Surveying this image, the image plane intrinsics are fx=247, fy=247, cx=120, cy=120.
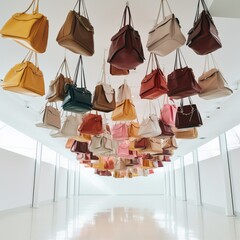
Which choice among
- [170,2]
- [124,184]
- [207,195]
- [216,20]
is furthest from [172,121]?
[124,184]

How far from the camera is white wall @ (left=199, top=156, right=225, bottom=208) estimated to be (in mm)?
10156

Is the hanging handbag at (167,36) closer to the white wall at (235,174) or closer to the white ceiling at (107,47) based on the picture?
the white ceiling at (107,47)

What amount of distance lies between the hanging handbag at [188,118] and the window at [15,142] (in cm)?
681

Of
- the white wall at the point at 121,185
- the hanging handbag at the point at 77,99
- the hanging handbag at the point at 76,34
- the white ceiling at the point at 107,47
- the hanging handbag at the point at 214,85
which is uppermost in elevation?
the white ceiling at the point at 107,47

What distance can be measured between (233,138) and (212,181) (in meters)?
2.89

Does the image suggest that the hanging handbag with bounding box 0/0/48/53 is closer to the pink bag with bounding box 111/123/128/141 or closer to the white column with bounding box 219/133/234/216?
the pink bag with bounding box 111/123/128/141

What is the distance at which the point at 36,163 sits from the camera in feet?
38.4

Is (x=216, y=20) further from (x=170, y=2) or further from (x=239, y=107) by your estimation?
(x=239, y=107)

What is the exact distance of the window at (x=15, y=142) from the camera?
29.2ft

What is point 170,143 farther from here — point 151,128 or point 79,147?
point 79,147

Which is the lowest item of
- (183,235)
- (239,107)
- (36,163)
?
(183,235)

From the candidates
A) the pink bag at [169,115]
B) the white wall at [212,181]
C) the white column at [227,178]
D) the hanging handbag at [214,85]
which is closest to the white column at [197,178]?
the white wall at [212,181]

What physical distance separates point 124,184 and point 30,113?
15.7 m

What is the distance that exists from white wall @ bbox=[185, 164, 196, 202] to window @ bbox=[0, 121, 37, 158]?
29.3 feet
